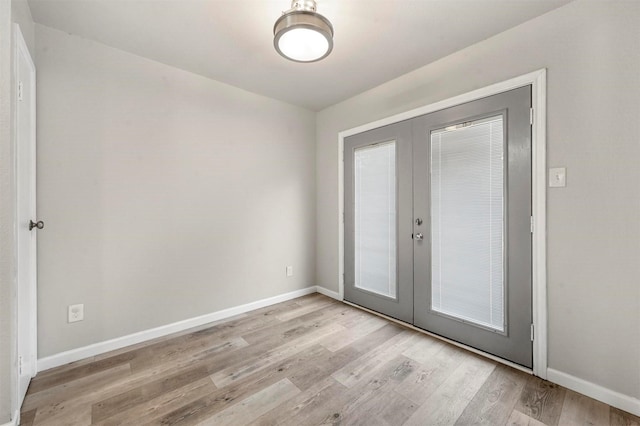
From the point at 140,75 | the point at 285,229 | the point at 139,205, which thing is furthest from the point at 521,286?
the point at 140,75

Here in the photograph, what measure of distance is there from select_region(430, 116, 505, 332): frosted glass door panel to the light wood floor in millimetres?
424

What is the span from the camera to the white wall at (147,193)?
2.09 m

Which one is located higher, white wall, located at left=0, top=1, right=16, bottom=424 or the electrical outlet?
white wall, located at left=0, top=1, right=16, bottom=424

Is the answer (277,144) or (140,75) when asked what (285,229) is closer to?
(277,144)

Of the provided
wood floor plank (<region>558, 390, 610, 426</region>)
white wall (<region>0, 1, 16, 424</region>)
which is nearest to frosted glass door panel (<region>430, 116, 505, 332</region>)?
wood floor plank (<region>558, 390, 610, 426</region>)

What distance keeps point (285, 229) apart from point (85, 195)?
2.00m

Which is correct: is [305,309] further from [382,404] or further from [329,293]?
[382,404]

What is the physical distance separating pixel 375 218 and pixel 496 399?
1858 mm

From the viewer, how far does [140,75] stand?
8.04 ft

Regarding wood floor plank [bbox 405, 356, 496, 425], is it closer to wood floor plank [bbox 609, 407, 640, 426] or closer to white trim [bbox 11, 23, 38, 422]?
wood floor plank [bbox 609, 407, 640, 426]

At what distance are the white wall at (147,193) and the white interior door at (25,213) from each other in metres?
0.09

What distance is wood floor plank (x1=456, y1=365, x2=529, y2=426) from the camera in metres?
1.57

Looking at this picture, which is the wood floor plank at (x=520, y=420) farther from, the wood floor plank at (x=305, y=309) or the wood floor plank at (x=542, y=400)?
the wood floor plank at (x=305, y=309)

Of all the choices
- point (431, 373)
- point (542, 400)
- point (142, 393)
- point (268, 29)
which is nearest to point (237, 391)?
point (142, 393)
